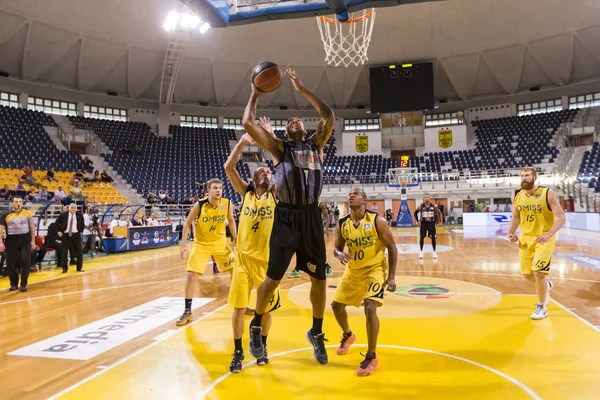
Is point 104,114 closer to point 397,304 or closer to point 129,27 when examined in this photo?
point 129,27

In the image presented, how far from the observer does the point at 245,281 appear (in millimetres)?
3854

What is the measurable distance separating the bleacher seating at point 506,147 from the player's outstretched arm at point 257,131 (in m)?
31.7

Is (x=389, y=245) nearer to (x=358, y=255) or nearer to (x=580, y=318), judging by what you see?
(x=358, y=255)

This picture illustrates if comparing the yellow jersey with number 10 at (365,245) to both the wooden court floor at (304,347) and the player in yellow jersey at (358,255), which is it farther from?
the wooden court floor at (304,347)

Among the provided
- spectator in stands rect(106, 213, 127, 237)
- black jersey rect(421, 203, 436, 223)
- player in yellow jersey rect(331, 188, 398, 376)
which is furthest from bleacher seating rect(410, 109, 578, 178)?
player in yellow jersey rect(331, 188, 398, 376)

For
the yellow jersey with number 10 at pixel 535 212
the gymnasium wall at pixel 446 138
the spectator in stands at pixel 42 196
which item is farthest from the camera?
the gymnasium wall at pixel 446 138

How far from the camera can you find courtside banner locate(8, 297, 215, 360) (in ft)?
13.6

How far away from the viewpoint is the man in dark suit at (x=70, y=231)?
10.1m

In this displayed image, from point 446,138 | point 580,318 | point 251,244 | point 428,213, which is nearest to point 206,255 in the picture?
point 251,244

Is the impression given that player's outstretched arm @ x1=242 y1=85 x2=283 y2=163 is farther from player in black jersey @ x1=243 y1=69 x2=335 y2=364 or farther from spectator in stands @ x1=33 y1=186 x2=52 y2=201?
spectator in stands @ x1=33 y1=186 x2=52 y2=201

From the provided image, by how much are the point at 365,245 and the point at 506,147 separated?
33.6 metres

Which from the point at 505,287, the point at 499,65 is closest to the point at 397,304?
the point at 505,287

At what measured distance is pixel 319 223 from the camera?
11.5 ft

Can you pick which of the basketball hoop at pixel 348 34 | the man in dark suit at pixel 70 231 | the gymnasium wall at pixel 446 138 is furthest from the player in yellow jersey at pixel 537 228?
the gymnasium wall at pixel 446 138
